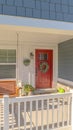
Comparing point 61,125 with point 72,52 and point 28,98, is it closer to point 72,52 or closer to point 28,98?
point 28,98

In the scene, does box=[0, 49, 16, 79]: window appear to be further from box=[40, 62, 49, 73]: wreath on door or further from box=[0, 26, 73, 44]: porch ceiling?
box=[40, 62, 49, 73]: wreath on door

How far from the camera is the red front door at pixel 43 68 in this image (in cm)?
719

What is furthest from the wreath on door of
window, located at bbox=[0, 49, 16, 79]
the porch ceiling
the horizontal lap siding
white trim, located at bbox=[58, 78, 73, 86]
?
window, located at bbox=[0, 49, 16, 79]

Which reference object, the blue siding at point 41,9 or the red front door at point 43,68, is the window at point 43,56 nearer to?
the red front door at point 43,68

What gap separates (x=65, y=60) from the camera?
252 inches

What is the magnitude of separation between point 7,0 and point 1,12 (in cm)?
30

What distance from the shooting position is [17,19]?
3541mm

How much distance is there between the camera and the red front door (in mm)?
7188

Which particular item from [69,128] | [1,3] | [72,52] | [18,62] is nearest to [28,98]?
[69,128]

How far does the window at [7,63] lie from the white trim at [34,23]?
321cm

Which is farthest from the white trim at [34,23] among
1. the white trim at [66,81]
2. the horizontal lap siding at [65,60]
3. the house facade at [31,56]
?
the white trim at [66,81]

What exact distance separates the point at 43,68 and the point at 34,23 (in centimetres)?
376

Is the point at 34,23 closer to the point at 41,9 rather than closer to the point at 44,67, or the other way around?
the point at 41,9

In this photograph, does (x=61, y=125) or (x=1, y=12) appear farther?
(x=61, y=125)
